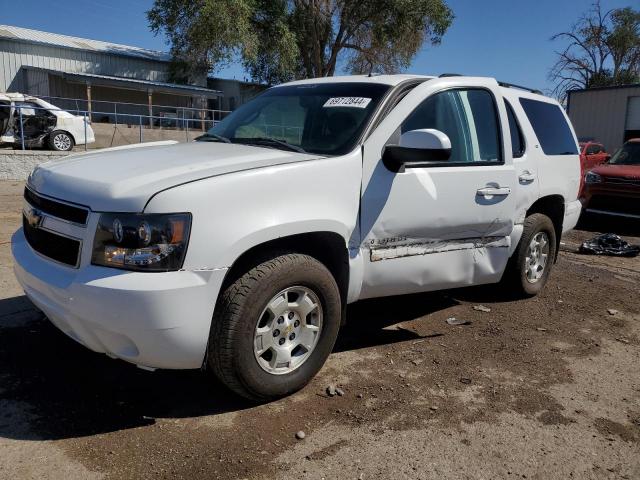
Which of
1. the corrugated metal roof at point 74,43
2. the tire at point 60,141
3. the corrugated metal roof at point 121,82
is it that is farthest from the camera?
the corrugated metal roof at point 74,43

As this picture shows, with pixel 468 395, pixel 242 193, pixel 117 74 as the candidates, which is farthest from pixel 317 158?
pixel 117 74

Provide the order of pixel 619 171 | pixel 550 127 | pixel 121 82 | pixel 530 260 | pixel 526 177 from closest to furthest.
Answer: pixel 526 177 < pixel 530 260 < pixel 550 127 < pixel 619 171 < pixel 121 82

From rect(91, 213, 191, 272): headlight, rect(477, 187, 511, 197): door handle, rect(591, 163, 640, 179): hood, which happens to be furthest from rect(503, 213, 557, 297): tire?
rect(591, 163, 640, 179): hood

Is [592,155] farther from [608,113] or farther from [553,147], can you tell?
[553,147]

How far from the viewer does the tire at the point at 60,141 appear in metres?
15.4

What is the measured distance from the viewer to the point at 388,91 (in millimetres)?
3600

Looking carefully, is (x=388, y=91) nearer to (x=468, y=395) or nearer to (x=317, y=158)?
(x=317, y=158)

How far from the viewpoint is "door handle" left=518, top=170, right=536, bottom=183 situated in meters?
4.47

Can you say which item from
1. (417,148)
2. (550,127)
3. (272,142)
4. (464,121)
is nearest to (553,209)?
(550,127)

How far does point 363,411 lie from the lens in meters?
3.04

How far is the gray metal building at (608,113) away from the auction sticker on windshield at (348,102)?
2232 cm

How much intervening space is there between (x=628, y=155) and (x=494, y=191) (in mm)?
8031

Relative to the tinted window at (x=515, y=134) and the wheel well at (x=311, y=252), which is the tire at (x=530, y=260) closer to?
the tinted window at (x=515, y=134)

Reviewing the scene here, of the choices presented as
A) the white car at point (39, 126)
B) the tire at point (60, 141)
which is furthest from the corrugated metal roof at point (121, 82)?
the tire at point (60, 141)
